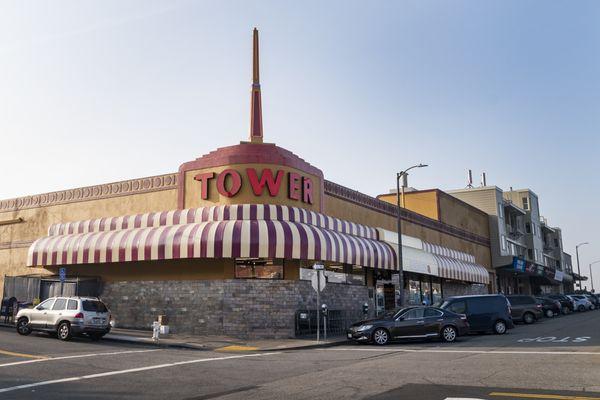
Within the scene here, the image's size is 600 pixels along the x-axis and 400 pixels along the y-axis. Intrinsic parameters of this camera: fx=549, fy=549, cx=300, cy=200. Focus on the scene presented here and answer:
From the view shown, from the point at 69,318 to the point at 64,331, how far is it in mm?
594

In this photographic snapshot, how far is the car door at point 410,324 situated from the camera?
2030cm

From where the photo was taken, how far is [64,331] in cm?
1991

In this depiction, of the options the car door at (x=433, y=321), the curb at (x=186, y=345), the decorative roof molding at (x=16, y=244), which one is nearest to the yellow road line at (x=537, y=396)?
the curb at (x=186, y=345)

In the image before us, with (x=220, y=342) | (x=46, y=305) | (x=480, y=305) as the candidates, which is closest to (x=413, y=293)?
(x=480, y=305)

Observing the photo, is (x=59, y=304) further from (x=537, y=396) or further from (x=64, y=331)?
(x=537, y=396)

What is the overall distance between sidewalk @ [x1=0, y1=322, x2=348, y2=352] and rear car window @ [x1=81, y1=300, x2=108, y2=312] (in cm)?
136

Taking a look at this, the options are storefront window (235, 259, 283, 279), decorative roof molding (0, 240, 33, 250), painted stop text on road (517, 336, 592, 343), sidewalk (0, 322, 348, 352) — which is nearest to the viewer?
painted stop text on road (517, 336, 592, 343)

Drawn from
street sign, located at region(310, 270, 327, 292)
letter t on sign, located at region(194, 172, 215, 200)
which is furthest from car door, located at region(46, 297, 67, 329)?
street sign, located at region(310, 270, 327, 292)

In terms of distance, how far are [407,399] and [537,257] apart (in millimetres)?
68414

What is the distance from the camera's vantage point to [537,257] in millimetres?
70562

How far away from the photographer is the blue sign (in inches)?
2104

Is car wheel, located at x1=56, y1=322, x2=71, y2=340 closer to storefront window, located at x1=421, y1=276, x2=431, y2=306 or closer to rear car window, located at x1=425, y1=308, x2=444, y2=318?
rear car window, located at x1=425, y1=308, x2=444, y2=318

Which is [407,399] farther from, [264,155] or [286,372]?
[264,155]

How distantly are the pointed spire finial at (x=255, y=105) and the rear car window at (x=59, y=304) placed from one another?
35.6ft
